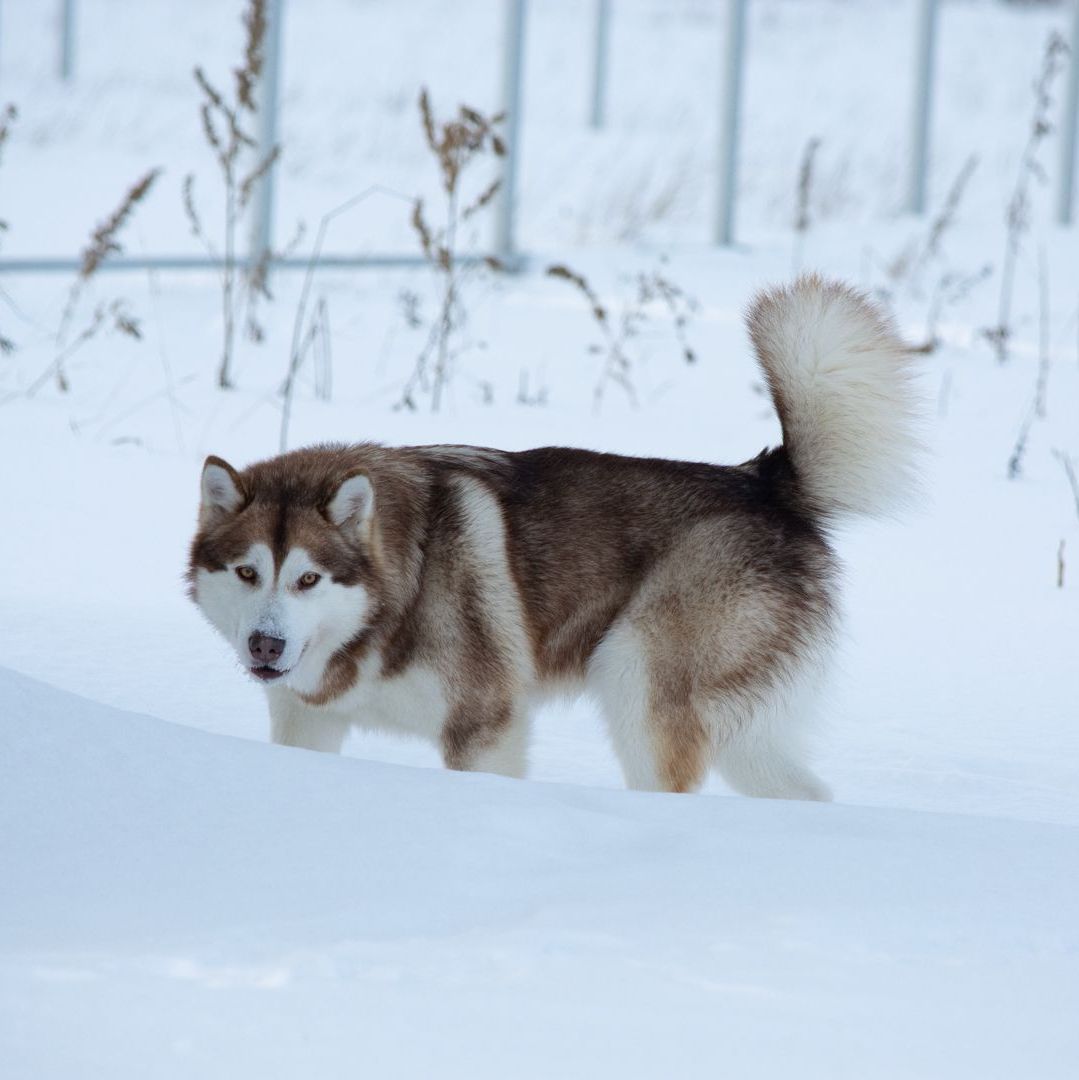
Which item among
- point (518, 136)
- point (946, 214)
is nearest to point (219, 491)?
point (518, 136)

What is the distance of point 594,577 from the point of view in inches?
114

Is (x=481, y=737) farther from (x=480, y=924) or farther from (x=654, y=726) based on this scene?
(x=480, y=924)

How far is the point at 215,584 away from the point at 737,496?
99cm

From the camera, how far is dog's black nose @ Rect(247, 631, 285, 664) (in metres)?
2.63

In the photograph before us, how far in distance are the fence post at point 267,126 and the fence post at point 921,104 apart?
4.80 meters

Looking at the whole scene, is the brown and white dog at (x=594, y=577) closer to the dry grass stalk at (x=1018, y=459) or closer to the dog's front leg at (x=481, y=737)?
the dog's front leg at (x=481, y=737)

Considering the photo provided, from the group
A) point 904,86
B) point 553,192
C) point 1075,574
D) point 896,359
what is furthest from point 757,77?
point 896,359

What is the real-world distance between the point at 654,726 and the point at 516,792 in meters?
0.77

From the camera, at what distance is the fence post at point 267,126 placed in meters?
7.46

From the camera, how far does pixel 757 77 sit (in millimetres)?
21422

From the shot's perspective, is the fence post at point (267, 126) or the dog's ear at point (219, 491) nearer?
the dog's ear at point (219, 491)

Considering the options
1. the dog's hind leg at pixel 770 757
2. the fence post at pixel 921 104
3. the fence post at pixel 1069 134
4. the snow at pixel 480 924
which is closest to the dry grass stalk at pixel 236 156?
the dog's hind leg at pixel 770 757

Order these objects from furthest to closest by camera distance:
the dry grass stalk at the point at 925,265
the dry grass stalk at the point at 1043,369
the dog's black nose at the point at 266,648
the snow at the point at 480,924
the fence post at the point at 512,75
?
the dry grass stalk at the point at 925,265, the fence post at the point at 512,75, the dry grass stalk at the point at 1043,369, the dog's black nose at the point at 266,648, the snow at the point at 480,924

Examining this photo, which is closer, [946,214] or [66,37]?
[946,214]
